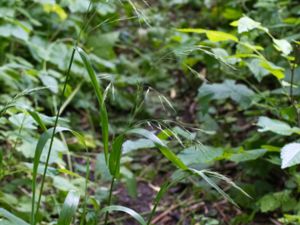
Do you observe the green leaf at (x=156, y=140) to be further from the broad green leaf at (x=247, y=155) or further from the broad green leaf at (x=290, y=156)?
the broad green leaf at (x=247, y=155)

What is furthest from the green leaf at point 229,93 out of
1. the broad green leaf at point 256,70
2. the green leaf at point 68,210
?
the green leaf at point 68,210

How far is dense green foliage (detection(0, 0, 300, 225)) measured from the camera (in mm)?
1248

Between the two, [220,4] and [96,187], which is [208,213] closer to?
[96,187]

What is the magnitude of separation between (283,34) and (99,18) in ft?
4.88

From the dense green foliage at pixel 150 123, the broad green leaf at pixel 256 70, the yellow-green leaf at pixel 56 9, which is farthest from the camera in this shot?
the yellow-green leaf at pixel 56 9

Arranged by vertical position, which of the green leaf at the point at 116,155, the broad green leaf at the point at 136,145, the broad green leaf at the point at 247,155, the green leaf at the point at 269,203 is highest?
the green leaf at the point at 116,155

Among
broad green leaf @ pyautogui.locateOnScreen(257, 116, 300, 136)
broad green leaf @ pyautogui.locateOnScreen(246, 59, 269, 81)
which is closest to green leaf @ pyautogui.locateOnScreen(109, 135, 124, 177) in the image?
broad green leaf @ pyautogui.locateOnScreen(257, 116, 300, 136)

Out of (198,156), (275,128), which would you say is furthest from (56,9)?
(275,128)

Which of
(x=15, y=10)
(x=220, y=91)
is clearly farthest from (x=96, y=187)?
(x=15, y=10)

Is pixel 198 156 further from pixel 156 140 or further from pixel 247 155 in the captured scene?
pixel 156 140

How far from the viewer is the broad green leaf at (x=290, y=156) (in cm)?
134

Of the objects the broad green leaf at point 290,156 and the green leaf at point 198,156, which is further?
the green leaf at point 198,156

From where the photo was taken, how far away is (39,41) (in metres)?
2.89

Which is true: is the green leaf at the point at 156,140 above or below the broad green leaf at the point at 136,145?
above
